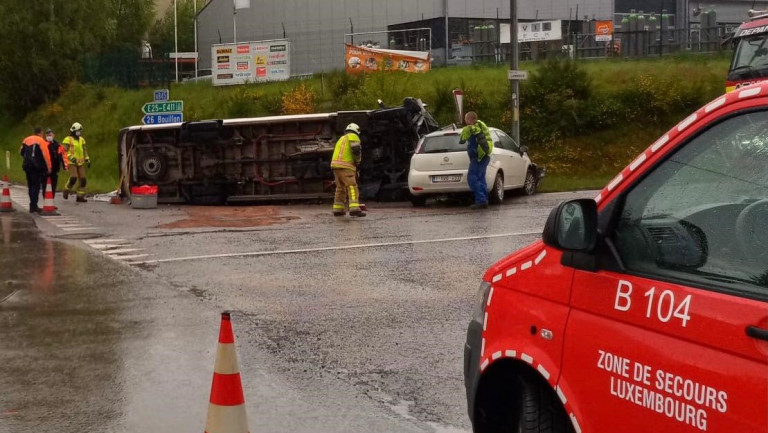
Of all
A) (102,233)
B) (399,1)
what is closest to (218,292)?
(102,233)

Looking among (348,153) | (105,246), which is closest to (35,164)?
(105,246)

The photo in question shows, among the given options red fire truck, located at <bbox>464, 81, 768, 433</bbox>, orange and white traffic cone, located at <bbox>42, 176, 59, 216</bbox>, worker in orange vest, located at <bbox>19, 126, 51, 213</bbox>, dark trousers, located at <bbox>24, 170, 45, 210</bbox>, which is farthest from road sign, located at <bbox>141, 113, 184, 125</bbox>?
red fire truck, located at <bbox>464, 81, 768, 433</bbox>

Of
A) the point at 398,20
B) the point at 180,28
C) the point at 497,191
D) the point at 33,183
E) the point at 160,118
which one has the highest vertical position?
the point at 180,28

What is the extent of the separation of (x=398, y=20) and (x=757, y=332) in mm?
47084

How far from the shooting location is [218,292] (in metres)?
10.7

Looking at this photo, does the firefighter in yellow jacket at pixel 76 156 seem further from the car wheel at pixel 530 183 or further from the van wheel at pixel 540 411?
the van wheel at pixel 540 411

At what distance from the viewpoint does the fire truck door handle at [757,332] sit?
2.76 m

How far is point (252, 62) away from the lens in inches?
1641

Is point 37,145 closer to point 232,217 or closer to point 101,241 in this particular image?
point 232,217

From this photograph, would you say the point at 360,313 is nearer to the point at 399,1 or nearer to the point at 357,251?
the point at 357,251

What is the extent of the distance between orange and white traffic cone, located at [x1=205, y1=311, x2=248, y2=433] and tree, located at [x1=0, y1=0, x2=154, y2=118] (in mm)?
51168

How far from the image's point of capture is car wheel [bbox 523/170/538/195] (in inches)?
845

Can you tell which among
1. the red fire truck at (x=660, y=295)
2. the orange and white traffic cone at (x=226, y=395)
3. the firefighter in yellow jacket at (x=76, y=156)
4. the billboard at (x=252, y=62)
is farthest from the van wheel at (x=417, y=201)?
the billboard at (x=252, y=62)

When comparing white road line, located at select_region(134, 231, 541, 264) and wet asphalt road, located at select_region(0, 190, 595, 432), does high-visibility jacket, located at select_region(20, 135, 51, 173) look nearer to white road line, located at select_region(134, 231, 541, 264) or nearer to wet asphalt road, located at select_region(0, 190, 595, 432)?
wet asphalt road, located at select_region(0, 190, 595, 432)
